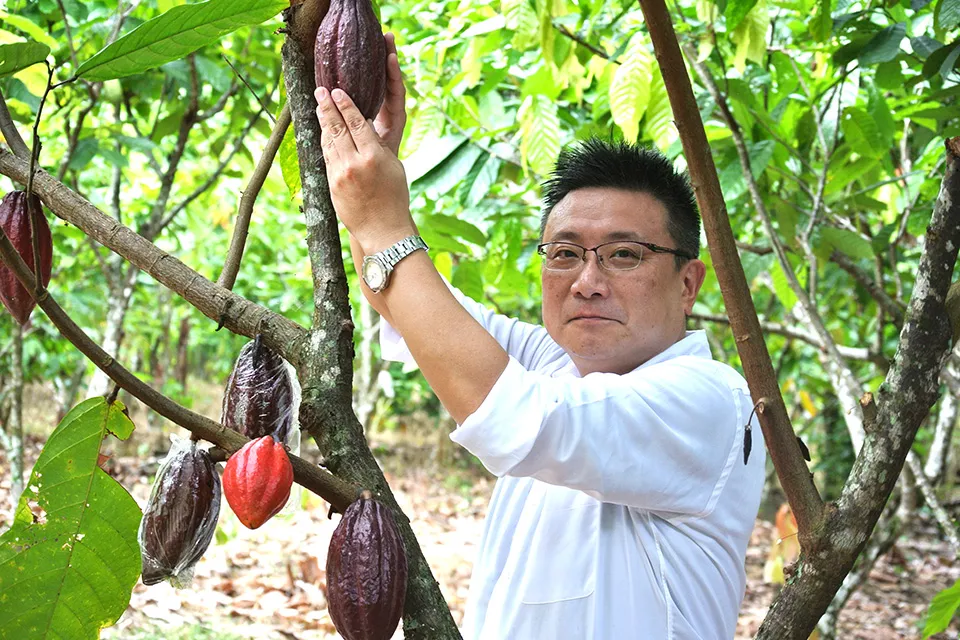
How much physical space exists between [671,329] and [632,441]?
0.45 metres

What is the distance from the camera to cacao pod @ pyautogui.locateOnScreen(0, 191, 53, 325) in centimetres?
88

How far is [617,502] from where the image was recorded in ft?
3.58

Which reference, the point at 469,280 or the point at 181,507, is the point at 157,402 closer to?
the point at 181,507

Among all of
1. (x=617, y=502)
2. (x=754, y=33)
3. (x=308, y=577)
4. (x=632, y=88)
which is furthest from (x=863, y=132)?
(x=308, y=577)

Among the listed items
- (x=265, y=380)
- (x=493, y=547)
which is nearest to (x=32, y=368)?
(x=493, y=547)

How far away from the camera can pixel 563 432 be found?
96 cm

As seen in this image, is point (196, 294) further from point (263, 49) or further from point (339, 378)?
point (263, 49)

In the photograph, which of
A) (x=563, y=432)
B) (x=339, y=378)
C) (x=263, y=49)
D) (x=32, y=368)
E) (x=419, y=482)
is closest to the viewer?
(x=339, y=378)

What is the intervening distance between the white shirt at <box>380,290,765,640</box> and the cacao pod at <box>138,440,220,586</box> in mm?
236

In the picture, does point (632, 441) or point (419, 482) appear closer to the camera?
point (632, 441)

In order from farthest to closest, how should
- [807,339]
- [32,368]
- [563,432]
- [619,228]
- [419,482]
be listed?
[419,482], [32,368], [807,339], [619,228], [563,432]

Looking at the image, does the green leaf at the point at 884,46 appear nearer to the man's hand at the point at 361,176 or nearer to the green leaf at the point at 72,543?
the man's hand at the point at 361,176

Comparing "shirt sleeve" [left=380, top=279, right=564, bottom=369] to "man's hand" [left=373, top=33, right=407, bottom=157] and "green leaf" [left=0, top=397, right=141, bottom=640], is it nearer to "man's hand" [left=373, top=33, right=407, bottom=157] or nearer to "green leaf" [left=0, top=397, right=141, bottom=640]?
"man's hand" [left=373, top=33, right=407, bottom=157]

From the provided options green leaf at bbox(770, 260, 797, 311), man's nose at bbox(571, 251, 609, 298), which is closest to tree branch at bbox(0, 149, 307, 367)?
man's nose at bbox(571, 251, 609, 298)
